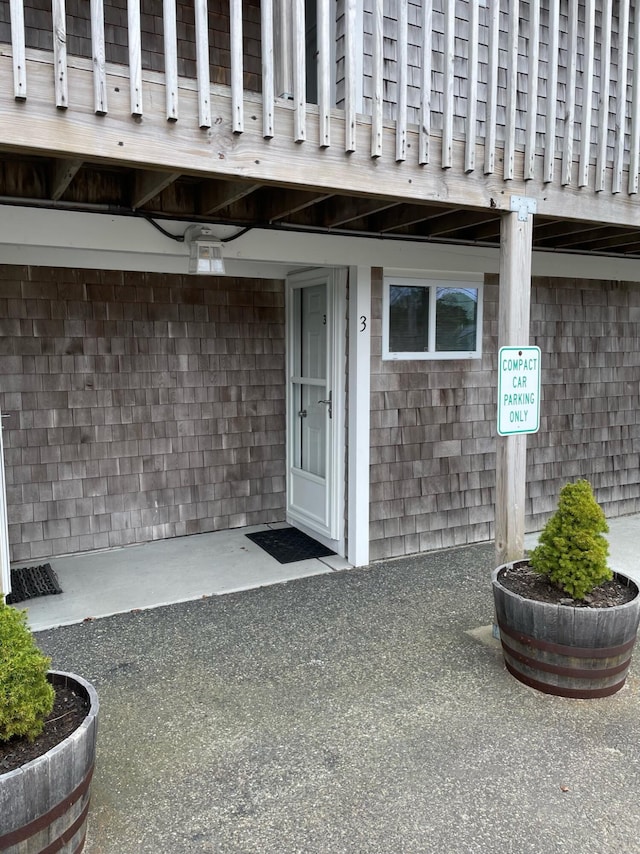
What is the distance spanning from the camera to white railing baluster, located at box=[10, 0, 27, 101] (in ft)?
6.60

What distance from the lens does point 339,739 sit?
8.24ft

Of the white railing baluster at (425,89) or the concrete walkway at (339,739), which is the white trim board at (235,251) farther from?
the concrete walkway at (339,739)

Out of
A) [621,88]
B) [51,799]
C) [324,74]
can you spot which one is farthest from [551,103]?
[51,799]

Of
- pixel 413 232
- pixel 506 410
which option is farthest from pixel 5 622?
pixel 413 232

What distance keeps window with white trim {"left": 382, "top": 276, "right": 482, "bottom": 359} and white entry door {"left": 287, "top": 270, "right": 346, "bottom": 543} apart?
1.15 ft

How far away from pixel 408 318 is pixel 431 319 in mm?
195

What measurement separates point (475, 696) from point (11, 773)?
189 centimetres

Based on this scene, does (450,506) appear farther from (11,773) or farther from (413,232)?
(11,773)

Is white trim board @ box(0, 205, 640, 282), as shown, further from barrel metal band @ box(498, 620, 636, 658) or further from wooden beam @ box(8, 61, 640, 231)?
barrel metal band @ box(498, 620, 636, 658)

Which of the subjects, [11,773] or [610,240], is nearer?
[11,773]

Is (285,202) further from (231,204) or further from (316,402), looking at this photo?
(316,402)

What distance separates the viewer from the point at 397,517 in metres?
4.63

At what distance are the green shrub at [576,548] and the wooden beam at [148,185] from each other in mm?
2160

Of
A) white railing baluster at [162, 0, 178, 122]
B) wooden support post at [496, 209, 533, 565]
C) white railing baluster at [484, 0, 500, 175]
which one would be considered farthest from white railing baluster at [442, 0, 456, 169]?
white railing baluster at [162, 0, 178, 122]
